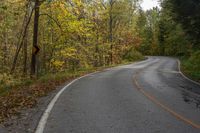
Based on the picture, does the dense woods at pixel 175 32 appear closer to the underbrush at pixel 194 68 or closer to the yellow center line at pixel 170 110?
the underbrush at pixel 194 68

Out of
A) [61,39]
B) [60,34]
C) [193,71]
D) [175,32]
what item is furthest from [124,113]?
[175,32]

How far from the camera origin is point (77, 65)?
39531mm

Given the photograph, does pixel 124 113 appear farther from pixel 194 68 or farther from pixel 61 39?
pixel 61 39

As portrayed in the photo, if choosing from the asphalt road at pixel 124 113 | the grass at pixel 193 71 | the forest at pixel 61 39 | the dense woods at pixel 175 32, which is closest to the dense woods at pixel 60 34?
the forest at pixel 61 39

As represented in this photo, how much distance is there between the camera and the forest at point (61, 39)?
62.6 ft

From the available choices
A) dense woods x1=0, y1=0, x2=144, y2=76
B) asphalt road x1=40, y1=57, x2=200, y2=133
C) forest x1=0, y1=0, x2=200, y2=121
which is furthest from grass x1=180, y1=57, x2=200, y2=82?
dense woods x1=0, y1=0, x2=144, y2=76

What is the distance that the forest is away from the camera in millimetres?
19094

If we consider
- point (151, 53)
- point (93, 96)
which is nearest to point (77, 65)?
point (93, 96)

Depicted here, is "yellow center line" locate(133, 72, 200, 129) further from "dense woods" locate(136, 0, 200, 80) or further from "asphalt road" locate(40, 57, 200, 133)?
"dense woods" locate(136, 0, 200, 80)

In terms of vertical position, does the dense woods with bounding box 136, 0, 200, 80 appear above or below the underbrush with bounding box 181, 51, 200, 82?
above

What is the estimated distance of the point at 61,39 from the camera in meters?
31.3

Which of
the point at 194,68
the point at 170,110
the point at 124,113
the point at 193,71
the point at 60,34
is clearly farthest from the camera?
the point at 60,34

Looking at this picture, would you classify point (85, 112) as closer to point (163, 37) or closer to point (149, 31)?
point (163, 37)

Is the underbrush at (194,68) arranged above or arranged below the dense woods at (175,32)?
below
